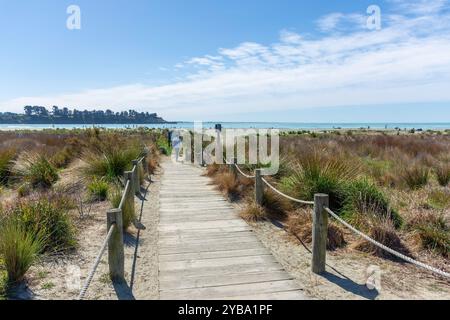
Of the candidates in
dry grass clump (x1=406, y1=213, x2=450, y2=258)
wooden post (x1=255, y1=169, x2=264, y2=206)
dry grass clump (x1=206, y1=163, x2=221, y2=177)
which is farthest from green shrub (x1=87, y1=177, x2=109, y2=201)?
dry grass clump (x1=406, y1=213, x2=450, y2=258)

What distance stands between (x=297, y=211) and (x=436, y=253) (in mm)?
2312

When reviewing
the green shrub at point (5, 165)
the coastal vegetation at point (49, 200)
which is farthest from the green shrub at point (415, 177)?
the green shrub at point (5, 165)

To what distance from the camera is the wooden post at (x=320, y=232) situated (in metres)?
4.20

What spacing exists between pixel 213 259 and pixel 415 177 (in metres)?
6.88

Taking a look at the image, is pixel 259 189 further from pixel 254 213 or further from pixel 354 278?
pixel 354 278

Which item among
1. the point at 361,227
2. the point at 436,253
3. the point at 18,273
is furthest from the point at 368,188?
the point at 18,273

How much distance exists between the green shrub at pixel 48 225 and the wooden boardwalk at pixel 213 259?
1346 millimetres

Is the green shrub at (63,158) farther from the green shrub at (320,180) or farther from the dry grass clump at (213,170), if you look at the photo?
the green shrub at (320,180)

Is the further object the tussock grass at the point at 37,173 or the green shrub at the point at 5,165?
the green shrub at the point at 5,165

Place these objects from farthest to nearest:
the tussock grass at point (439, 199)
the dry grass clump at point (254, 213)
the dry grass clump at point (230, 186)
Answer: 1. the dry grass clump at point (230, 186)
2. the tussock grass at point (439, 199)
3. the dry grass clump at point (254, 213)

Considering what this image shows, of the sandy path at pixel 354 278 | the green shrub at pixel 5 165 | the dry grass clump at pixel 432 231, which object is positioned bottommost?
the sandy path at pixel 354 278

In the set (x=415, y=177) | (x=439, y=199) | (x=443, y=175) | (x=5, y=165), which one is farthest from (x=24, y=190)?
(x=443, y=175)

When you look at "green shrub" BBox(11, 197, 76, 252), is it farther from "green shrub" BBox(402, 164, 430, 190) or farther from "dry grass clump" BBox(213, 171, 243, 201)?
"green shrub" BBox(402, 164, 430, 190)
